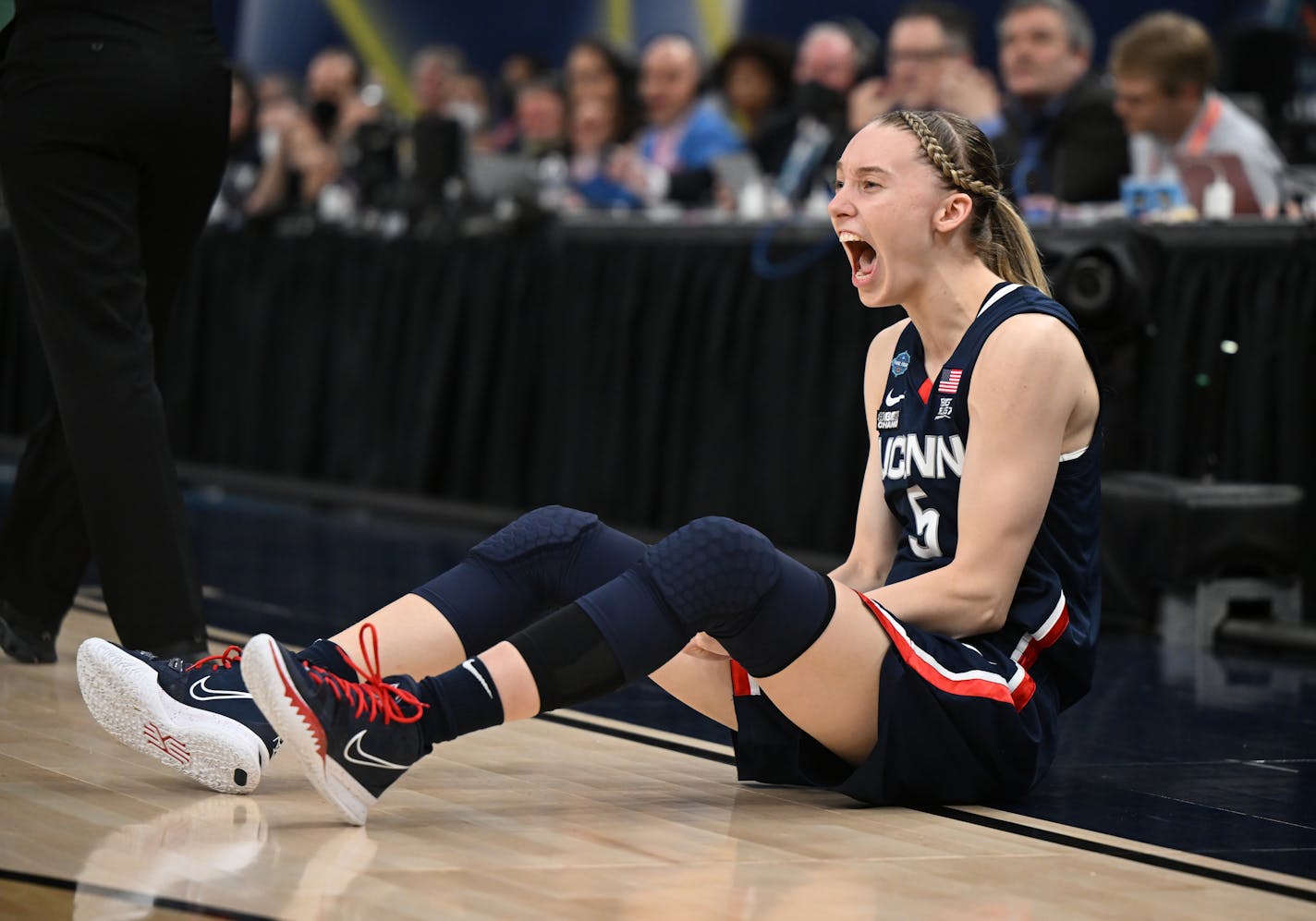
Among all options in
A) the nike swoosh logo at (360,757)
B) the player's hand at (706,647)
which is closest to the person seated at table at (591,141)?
the player's hand at (706,647)

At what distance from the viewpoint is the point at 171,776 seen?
2551 millimetres

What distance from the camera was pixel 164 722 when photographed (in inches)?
94.0

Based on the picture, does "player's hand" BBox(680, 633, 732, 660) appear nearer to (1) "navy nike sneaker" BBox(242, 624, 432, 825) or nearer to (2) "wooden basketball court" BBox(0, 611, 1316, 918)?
(2) "wooden basketball court" BBox(0, 611, 1316, 918)

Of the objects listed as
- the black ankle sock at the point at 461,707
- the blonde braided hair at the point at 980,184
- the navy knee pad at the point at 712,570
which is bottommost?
the black ankle sock at the point at 461,707

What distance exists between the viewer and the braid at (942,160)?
8.29 feet

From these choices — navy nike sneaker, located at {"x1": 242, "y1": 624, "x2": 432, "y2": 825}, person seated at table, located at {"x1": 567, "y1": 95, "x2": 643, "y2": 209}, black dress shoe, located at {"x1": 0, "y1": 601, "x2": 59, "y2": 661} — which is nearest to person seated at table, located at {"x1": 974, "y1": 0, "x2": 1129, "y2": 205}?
person seated at table, located at {"x1": 567, "y1": 95, "x2": 643, "y2": 209}

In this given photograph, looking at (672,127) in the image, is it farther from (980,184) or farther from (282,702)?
(282,702)

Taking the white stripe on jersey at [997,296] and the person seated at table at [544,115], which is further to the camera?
the person seated at table at [544,115]

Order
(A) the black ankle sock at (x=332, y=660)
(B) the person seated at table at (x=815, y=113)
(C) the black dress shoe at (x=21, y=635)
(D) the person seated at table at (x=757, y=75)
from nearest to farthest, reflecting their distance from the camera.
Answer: (A) the black ankle sock at (x=332, y=660)
(C) the black dress shoe at (x=21, y=635)
(B) the person seated at table at (x=815, y=113)
(D) the person seated at table at (x=757, y=75)

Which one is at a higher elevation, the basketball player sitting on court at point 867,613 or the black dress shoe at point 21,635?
the basketball player sitting on court at point 867,613

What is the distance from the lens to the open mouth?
2.55 metres

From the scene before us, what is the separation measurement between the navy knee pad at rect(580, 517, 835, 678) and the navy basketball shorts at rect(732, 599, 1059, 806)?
0.18 metres

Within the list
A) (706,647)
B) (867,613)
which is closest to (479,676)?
(706,647)

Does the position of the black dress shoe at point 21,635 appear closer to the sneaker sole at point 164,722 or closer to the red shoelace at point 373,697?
the sneaker sole at point 164,722
